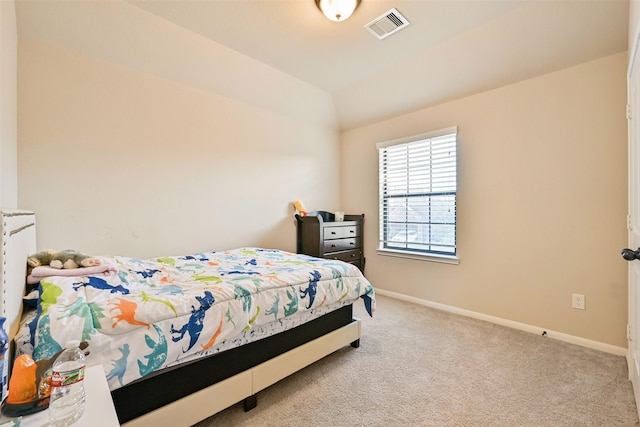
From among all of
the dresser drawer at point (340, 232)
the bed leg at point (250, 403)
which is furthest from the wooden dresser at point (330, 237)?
the bed leg at point (250, 403)

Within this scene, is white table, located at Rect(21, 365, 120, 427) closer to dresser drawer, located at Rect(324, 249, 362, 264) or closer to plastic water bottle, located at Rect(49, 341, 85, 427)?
plastic water bottle, located at Rect(49, 341, 85, 427)

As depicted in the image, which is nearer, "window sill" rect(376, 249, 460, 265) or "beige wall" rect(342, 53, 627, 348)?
"beige wall" rect(342, 53, 627, 348)

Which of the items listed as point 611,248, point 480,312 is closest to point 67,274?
point 480,312

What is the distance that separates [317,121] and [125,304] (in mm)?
3254

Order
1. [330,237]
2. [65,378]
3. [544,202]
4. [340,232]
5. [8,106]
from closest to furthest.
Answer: [65,378] → [8,106] → [544,202] → [330,237] → [340,232]

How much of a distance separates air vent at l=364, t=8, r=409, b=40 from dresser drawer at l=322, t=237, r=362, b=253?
7.07ft

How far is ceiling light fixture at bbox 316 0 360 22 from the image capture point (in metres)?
2.00

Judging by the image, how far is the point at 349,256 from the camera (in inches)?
147

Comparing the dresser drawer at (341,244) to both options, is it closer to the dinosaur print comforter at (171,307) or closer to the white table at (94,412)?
the dinosaur print comforter at (171,307)

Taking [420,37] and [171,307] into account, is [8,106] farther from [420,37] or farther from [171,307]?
[420,37]

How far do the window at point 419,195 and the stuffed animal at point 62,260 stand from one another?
299 centimetres

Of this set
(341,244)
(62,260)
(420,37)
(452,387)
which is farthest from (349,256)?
(62,260)

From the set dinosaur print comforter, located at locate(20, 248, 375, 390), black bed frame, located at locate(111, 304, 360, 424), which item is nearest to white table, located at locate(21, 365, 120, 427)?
dinosaur print comforter, located at locate(20, 248, 375, 390)

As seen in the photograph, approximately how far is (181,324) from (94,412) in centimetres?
55
